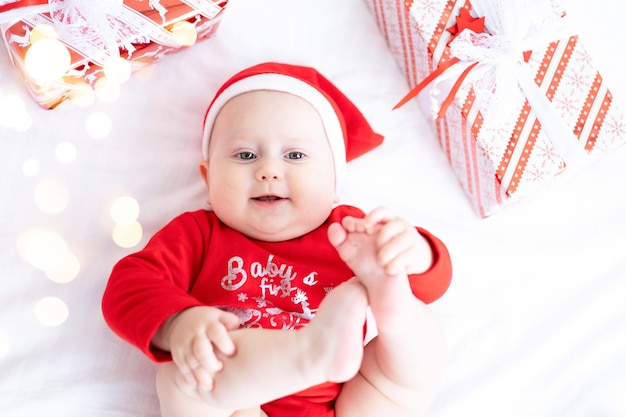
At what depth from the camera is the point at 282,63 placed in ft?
4.94

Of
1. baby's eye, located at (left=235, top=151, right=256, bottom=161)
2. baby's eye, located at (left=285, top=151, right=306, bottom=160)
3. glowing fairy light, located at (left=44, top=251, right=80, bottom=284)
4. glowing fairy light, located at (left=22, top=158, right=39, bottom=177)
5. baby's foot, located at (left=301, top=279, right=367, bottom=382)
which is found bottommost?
glowing fairy light, located at (left=44, top=251, right=80, bottom=284)

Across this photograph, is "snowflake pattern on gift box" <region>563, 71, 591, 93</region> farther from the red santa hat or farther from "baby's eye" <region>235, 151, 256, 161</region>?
"baby's eye" <region>235, 151, 256, 161</region>

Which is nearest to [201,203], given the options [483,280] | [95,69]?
[95,69]

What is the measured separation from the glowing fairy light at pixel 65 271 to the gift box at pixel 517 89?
0.71m

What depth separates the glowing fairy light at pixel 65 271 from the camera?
1335 mm

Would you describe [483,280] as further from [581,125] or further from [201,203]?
[201,203]

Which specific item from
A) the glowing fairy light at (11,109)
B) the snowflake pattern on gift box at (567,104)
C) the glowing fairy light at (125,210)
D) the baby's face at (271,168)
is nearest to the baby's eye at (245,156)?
the baby's face at (271,168)

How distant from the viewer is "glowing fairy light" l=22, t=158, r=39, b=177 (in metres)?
1.40

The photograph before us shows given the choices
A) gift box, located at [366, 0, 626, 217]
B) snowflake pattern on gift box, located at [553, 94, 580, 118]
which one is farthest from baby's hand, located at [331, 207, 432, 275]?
snowflake pattern on gift box, located at [553, 94, 580, 118]

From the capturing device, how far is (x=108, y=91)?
4.85 feet

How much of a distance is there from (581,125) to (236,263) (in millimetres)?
711

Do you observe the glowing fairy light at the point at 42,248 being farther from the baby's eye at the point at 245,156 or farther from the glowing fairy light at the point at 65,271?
the baby's eye at the point at 245,156

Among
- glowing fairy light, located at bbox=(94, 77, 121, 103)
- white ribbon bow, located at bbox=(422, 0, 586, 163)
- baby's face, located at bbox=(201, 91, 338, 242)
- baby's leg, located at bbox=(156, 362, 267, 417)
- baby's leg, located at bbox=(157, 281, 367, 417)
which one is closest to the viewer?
baby's leg, located at bbox=(157, 281, 367, 417)

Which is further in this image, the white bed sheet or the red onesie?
the white bed sheet
